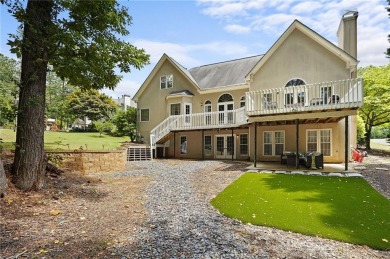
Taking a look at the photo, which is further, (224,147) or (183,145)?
(183,145)

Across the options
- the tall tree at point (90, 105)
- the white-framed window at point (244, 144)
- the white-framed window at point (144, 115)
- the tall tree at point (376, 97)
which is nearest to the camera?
the white-framed window at point (244, 144)

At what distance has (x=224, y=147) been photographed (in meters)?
19.0

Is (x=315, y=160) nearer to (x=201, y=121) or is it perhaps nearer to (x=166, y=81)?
(x=201, y=121)

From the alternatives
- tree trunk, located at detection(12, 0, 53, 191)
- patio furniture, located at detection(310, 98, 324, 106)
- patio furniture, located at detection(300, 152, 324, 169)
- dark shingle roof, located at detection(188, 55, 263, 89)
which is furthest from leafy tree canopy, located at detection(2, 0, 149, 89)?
dark shingle roof, located at detection(188, 55, 263, 89)

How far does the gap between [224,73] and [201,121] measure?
5120mm

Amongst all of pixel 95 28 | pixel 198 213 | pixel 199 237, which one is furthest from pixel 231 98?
pixel 199 237

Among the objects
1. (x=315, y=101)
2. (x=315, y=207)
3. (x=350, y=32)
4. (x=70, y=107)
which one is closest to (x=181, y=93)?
A: (x=315, y=101)

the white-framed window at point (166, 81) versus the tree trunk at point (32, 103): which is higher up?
the white-framed window at point (166, 81)

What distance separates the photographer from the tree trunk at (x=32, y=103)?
6785 millimetres

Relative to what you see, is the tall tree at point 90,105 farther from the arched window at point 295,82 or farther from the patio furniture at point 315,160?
the patio furniture at point 315,160

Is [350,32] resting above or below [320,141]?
above

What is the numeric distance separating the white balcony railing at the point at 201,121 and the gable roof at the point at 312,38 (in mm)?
2806

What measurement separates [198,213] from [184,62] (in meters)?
20.7

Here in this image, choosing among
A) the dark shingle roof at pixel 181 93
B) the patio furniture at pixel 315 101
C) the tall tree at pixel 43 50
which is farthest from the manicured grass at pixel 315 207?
the dark shingle roof at pixel 181 93
